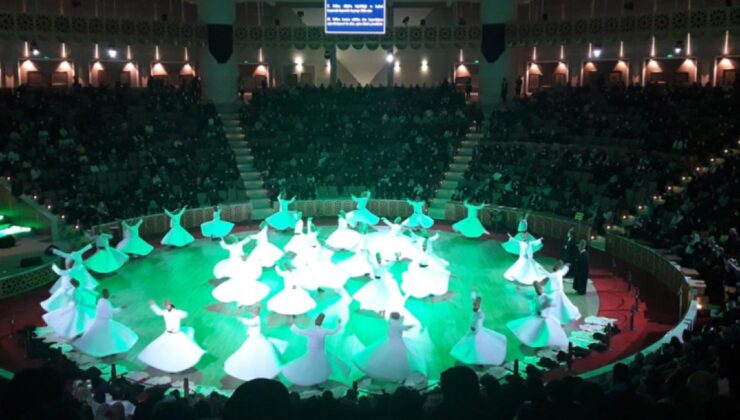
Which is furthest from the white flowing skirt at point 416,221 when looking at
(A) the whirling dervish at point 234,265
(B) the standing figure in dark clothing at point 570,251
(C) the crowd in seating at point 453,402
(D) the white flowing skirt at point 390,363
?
(C) the crowd in seating at point 453,402

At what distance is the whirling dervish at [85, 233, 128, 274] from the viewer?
18.5 m

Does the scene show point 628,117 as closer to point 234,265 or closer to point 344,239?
point 344,239

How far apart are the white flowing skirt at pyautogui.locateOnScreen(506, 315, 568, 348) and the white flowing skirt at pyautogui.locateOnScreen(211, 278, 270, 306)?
5.56 metres

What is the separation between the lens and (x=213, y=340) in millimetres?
13812

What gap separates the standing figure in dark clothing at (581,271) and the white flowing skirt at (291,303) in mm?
6362

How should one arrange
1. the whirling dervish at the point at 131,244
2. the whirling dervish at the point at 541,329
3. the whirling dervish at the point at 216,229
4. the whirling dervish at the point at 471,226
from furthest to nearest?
the whirling dervish at the point at 471,226
the whirling dervish at the point at 216,229
the whirling dervish at the point at 131,244
the whirling dervish at the point at 541,329

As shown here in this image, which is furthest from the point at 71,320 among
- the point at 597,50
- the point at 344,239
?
the point at 597,50

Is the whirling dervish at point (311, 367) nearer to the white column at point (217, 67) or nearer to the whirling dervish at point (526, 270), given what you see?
the whirling dervish at point (526, 270)

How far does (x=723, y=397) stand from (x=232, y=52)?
3200cm

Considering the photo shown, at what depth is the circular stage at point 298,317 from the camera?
12.6 metres

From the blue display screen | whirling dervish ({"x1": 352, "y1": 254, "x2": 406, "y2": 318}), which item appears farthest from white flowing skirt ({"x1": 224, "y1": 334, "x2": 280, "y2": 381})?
the blue display screen

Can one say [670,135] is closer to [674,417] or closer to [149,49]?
[674,417]

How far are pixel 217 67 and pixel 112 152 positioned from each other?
942cm

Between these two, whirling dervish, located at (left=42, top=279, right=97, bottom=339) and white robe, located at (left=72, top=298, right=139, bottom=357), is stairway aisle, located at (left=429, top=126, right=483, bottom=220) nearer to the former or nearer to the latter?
whirling dervish, located at (left=42, top=279, right=97, bottom=339)
